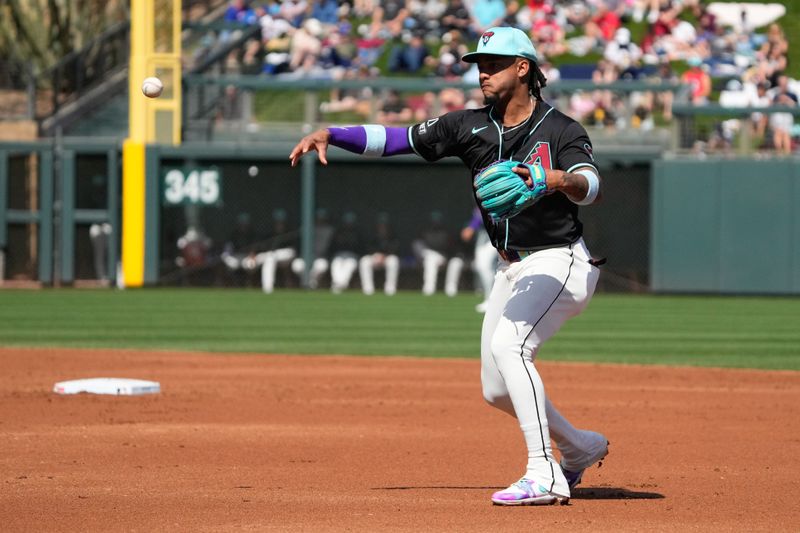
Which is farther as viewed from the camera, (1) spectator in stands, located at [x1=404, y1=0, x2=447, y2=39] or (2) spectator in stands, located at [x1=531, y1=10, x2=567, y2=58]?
(2) spectator in stands, located at [x1=531, y1=10, x2=567, y2=58]

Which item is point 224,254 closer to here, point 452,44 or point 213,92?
point 213,92

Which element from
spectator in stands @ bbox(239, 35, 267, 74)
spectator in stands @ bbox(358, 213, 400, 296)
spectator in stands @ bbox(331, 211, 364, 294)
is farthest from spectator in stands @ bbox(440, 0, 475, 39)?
spectator in stands @ bbox(331, 211, 364, 294)

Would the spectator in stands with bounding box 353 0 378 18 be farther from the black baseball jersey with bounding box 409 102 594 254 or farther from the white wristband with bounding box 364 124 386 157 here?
the black baseball jersey with bounding box 409 102 594 254

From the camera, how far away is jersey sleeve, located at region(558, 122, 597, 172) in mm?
5289

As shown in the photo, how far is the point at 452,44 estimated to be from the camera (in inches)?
989

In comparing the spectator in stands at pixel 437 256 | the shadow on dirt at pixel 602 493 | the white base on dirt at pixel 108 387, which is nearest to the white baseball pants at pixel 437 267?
the spectator in stands at pixel 437 256

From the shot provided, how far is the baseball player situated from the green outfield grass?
6811 mm

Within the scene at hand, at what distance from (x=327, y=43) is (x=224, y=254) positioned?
4.54 metres

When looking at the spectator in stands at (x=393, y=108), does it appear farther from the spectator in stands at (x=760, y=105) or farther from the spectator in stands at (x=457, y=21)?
the spectator in stands at (x=760, y=105)

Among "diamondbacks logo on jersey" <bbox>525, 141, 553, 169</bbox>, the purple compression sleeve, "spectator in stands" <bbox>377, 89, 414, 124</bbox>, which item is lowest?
"diamondbacks logo on jersey" <bbox>525, 141, 553, 169</bbox>

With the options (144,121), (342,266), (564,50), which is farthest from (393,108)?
(564,50)

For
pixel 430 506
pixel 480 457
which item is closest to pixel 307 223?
pixel 480 457

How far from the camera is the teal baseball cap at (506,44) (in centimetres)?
536

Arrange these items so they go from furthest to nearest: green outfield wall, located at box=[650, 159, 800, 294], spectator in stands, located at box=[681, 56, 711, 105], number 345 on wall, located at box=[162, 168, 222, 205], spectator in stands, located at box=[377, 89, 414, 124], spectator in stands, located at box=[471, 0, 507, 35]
Answer: spectator in stands, located at box=[471, 0, 507, 35], spectator in stands, located at box=[681, 56, 711, 105], number 345 on wall, located at box=[162, 168, 222, 205], spectator in stands, located at box=[377, 89, 414, 124], green outfield wall, located at box=[650, 159, 800, 294]
